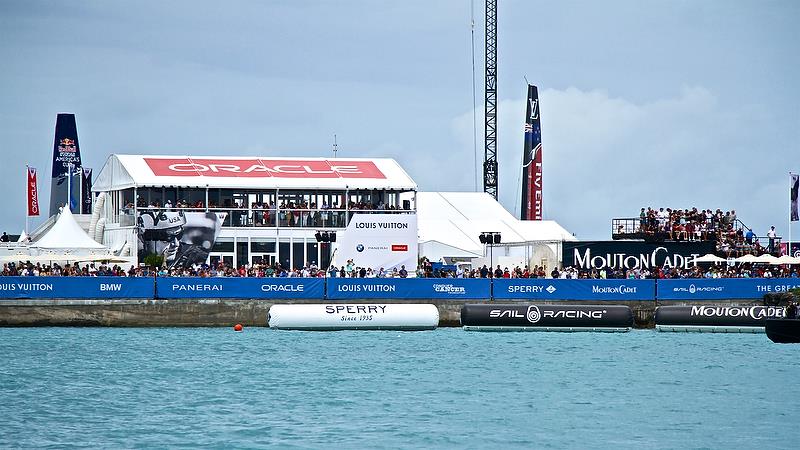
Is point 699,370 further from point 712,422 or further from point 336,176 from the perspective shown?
point 336,176

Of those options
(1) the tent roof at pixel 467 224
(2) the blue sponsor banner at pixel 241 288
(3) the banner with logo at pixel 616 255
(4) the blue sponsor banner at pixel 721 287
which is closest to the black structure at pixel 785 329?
(4) the blue sponsor banner at pixel 721 287

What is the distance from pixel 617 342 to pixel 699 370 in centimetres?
1124

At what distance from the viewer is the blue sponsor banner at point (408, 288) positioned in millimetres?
53719

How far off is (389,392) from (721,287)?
2400 cm

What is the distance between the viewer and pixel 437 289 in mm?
53969

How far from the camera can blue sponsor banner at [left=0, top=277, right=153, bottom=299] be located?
51.4 meters

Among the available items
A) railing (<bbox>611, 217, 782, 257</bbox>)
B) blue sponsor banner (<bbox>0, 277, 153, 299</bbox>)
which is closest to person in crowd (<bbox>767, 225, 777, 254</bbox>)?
railing (<bbox>611, 217, 782, 257</bbox>)

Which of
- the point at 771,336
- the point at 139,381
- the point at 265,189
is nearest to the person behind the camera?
the point at 139,381

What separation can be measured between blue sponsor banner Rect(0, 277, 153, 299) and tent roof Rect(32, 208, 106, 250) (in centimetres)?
561

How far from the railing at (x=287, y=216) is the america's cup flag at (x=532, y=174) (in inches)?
498

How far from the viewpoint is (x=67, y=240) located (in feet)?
189

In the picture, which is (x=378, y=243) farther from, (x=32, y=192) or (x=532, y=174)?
(x=32, y=192)

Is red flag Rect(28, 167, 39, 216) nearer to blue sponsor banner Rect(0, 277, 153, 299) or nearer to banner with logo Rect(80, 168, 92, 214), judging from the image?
banner with logo Rect(80, 168, 92, 214)

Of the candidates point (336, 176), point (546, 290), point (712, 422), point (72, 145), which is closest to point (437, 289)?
point (546, 290)
